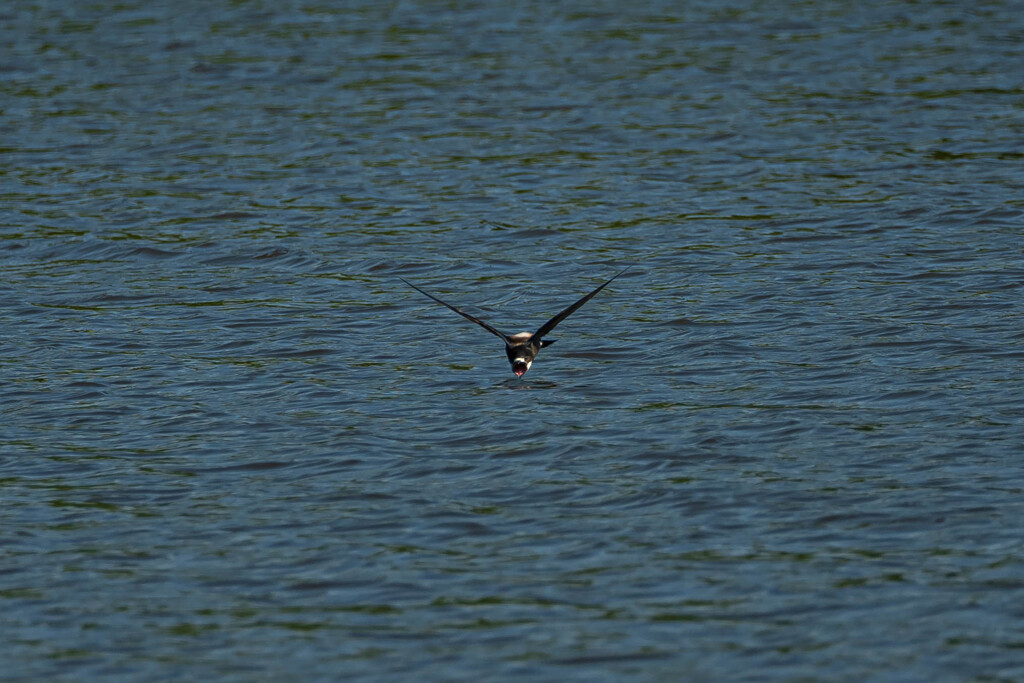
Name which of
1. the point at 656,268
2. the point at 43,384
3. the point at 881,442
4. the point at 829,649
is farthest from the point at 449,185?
the point at 829,649

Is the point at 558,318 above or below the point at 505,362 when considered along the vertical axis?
above

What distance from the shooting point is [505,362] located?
547 inches

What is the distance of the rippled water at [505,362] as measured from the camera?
867 centimetres

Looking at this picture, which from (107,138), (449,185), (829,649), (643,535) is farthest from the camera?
(107,138)

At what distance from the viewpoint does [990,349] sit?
13281mm

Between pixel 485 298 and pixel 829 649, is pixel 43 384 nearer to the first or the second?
pixel 485 298

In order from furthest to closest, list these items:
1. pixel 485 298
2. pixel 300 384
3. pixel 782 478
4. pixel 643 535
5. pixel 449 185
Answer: pixel 449 185 < pixel 485 298 < pixel 300 384 < pixel 782 478 < pixel 643 535

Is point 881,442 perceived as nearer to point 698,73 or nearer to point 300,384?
point 300,384

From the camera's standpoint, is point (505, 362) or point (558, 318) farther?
point (505, 362)

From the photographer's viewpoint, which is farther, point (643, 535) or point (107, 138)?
point (107, 138)

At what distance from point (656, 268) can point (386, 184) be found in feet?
16.3

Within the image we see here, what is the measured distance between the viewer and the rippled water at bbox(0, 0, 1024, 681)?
8.67 metres

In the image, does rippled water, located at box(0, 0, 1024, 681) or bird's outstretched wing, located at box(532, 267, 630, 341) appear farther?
bird's outstretched wing, located at box(532, 267, 630, 341)

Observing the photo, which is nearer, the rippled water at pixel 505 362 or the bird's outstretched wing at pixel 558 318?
the rippled water at pixel 505 362
